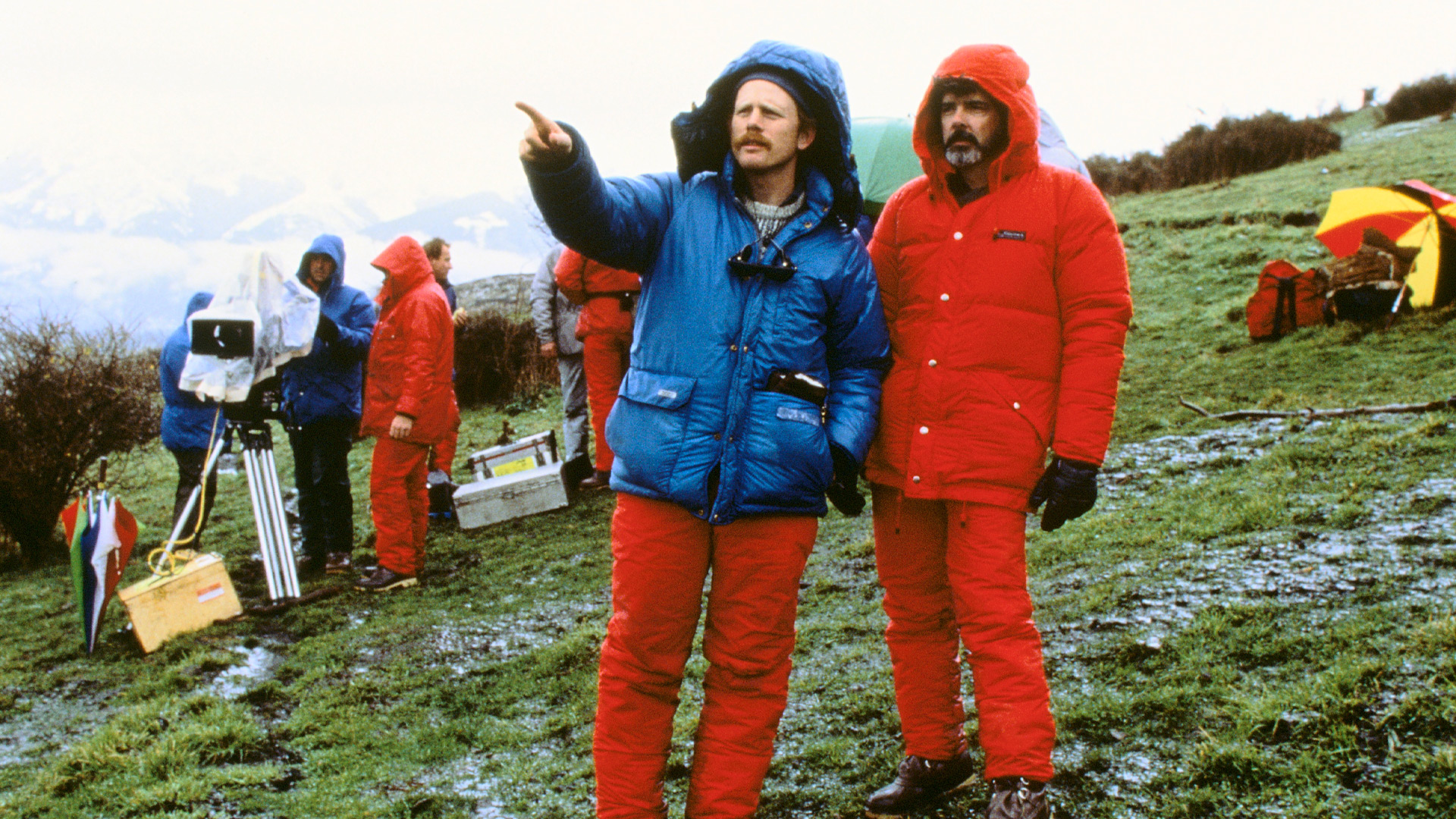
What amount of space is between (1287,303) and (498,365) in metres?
9.88

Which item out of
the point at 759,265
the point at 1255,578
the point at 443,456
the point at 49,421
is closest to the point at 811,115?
the point at 759,265

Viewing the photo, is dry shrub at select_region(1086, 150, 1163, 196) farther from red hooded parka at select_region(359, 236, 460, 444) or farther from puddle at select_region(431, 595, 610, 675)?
puddle at select_region(431, 595, 610, 675)

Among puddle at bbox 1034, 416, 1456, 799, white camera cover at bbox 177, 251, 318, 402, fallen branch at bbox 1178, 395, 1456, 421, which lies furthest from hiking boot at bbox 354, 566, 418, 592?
fallen branch at bbox 1178, 395, 1456, 421

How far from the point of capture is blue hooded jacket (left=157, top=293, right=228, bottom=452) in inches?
241

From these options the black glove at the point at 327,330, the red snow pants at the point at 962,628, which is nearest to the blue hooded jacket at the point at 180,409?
the black glove at the point at 327,330

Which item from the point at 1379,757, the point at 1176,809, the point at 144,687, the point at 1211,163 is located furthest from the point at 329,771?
the point at 1211,163

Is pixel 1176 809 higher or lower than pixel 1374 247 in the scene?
lower

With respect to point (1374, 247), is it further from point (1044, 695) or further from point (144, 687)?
point (144, 687)

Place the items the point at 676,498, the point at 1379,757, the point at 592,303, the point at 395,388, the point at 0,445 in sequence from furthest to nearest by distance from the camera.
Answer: the point at 0,445, the point at 592,303, the point at 395,388, the point at 1379,757, the point at 676,498

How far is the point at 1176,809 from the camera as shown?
245 centimetres

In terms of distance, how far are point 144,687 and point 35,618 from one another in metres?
2.24

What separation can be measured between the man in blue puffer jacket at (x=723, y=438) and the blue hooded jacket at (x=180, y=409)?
4.78 meters

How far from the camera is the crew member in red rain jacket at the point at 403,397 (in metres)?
5.61

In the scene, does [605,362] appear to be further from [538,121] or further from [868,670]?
[538,121]
